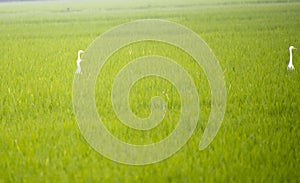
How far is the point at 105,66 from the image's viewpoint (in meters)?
7.78

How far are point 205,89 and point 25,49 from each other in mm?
6537

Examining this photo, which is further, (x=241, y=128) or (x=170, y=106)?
(x=170, y=106)

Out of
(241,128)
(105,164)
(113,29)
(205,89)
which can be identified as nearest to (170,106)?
(205,89)

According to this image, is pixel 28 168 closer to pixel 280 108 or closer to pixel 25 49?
pixel 280 108

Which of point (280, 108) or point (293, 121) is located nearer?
point (293, 121)

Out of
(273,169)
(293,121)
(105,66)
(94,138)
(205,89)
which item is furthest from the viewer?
(105,66)

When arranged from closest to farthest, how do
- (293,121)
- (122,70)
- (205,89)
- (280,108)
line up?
(293,121) < (280,108) < (205,89) < (122,70)

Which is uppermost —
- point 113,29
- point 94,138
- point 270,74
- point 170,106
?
point 113,29

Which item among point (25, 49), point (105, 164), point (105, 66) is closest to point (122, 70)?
point (105, 66)

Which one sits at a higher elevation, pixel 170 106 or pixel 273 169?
pixel 170 106

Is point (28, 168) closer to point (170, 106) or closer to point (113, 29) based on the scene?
point (170, 106)

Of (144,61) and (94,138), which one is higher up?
(144,61)

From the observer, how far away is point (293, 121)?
15.0 ft

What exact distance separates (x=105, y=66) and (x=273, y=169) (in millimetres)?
4786
